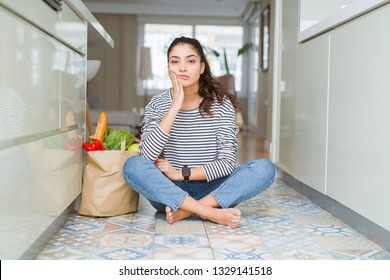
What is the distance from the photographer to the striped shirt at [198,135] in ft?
7.80

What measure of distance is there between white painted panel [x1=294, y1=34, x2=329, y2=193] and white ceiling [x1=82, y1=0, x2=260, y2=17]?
7.59 meters

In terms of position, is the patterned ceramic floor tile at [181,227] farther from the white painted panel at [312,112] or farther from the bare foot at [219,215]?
the white painted panel at [312,112]

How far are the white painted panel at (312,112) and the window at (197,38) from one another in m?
8.18

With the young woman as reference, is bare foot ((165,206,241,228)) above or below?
below

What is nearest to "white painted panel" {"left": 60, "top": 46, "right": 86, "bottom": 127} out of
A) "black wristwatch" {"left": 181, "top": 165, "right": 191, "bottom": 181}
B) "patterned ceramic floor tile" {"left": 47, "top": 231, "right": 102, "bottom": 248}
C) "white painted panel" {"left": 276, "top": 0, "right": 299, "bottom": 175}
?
"patterned ceramic floor tile" {"left": 47, "top": 231, "right": 102, "bottom": 248}

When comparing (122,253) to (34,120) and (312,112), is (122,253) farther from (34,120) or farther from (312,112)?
(312,112)

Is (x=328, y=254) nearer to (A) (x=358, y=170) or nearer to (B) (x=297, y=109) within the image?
(A) (x=358, y=170)

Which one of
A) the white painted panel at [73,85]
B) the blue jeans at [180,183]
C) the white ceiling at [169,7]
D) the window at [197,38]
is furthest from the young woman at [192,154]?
the window at [197,38]

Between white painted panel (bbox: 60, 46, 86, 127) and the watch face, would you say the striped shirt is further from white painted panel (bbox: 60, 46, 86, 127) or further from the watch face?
white painted panel (bbox: 60, 46, 86, 127)

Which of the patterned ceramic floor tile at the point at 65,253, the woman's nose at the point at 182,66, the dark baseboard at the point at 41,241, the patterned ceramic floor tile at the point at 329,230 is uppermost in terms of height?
the woman's nose at the point at 182,66

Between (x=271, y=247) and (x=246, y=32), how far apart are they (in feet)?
31.7

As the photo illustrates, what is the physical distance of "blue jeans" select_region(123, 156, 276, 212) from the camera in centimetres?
222

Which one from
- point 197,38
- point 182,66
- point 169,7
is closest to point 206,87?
point 182,66

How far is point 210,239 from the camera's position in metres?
1.99
